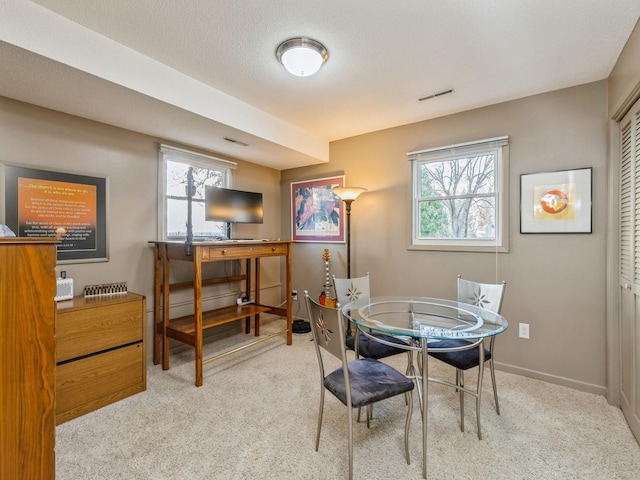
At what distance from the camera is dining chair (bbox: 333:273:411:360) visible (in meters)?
2.18

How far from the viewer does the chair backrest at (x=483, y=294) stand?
87.2 inches

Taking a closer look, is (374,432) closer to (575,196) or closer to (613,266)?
(613,266)

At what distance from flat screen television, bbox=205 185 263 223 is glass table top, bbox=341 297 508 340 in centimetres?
171

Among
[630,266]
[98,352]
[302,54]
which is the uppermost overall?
[302,54]

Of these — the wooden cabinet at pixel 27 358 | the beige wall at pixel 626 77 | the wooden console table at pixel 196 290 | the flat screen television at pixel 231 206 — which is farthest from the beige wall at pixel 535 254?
the wooden cabinet at pixel 27 358

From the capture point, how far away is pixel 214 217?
316 cm

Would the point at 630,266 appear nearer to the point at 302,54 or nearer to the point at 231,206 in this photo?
the point at 302,54

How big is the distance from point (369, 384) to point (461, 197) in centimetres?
220

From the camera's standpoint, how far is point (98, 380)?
2.15 m

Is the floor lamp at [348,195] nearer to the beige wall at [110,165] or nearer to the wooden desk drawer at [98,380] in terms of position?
the beige wall at [110,165]

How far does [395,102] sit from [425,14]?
1.10m

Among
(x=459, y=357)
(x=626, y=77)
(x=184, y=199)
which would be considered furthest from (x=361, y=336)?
(x=626, y=77)

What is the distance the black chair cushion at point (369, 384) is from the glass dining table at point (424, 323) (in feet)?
0.45

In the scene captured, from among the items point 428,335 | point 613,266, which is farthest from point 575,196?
point 428,335
